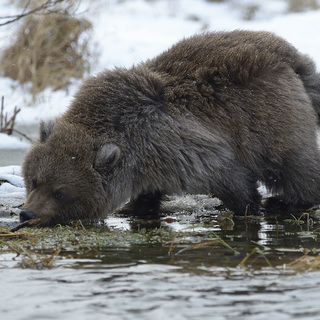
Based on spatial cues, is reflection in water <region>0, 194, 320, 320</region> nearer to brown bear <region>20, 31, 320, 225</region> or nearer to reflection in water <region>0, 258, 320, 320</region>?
reflection in water <region>0, 258, 320, 320</region>

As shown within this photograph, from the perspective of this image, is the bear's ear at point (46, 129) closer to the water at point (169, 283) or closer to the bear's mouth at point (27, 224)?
the bear's mouth at point (27, 224)

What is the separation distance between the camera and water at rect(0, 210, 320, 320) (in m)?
3.20

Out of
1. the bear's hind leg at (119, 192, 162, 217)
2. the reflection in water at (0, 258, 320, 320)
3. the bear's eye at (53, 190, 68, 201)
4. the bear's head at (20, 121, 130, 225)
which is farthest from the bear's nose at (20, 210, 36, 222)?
the reflection in water at (0, 258, 320, 320)

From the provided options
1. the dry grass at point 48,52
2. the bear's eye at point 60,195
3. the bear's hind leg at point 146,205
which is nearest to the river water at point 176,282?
the bear's eye at point 60,195

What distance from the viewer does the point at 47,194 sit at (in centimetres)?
582

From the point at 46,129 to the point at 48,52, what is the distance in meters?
9.87

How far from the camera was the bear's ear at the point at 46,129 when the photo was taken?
6101 millimetres

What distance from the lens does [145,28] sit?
846 inches

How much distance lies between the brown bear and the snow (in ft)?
13.1

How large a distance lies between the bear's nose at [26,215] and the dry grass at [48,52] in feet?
30.6

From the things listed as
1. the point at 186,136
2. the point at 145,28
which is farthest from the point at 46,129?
the point at 145,28

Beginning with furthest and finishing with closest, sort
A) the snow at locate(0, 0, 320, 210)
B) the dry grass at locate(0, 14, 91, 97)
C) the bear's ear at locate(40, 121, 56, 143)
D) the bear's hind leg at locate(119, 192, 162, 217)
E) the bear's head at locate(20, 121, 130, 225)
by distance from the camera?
the dry grass at locate(0, 14, 91, 97) → the snow at locate(0, 0, 320, 210) → the bear's hind leg at locate(119, 192, 162, 217) → the bear's ear at locate(40, 121, 56, 143) → the bear's head at locate(20, 121, 130, 225)

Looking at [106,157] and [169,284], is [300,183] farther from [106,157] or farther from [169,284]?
[169,284]

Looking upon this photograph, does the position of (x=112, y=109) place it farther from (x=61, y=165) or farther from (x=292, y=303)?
(x=292, y=303)
